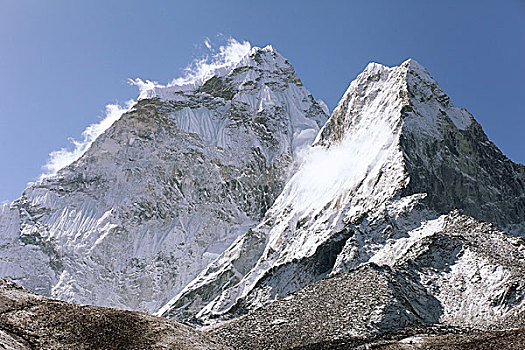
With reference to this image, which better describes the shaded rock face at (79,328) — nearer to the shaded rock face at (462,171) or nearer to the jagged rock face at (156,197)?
the shaded rock face at (462,171)

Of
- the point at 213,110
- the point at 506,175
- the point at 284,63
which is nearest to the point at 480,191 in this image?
the point at 506,175

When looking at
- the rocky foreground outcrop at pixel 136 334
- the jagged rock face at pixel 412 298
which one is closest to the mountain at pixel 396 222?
the jagged rock face at pixel 412 298

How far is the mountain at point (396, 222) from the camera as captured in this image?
5831 centimetres

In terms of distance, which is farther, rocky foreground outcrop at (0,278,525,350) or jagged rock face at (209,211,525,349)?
jagged rock face at (209,211,525,349)

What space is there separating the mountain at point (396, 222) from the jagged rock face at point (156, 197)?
1714 centimetres

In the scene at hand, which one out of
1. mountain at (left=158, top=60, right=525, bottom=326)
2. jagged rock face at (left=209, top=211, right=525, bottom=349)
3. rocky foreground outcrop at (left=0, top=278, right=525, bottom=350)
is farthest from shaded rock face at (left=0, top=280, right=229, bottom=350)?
mountain at (left=158, top=60, right=525, bottom=326)

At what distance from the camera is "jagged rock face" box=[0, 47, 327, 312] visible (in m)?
119

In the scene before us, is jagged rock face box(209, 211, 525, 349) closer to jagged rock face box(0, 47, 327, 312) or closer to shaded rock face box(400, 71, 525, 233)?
shaded rock face box(400, 71, 525, 233)

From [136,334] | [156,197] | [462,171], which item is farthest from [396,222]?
[156,197]

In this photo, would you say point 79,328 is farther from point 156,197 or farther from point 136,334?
point 156,197

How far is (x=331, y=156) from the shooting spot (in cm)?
11412

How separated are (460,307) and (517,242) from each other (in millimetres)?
11258

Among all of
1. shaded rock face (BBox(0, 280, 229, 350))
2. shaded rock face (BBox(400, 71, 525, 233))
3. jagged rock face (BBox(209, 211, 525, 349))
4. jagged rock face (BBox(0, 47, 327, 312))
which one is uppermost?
jagged rock face (BBox(0, 47, 327, 312))

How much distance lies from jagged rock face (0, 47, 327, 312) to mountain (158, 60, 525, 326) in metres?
17.1
